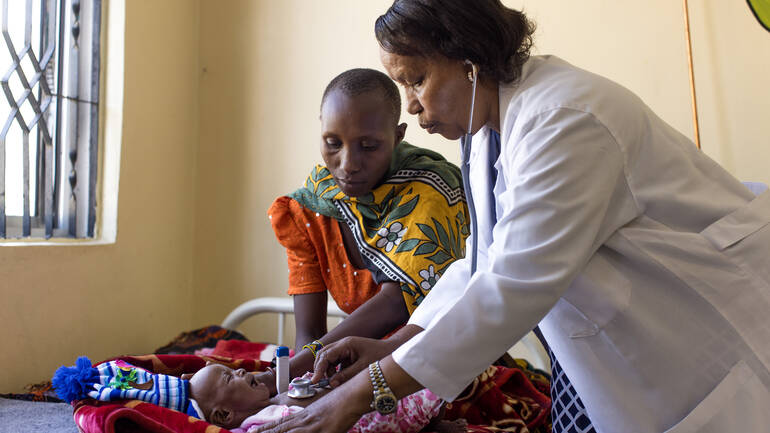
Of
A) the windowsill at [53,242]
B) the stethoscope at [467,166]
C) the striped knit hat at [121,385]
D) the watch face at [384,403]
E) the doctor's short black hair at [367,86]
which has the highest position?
the doctor's short black hair at [367,86]

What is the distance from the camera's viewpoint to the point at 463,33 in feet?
4.08

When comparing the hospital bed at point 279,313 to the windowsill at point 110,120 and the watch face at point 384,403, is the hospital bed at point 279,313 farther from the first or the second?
the watch face at point 384,403

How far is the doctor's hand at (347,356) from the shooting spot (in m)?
1.47

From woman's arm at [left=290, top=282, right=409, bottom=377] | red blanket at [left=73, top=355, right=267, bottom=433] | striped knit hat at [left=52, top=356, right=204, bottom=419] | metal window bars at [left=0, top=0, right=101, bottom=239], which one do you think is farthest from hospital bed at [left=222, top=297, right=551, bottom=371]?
red blanket at [left=73, top=355, right=267, bottom=433]

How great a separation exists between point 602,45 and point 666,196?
5.24ft

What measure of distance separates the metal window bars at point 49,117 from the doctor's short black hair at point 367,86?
124cm

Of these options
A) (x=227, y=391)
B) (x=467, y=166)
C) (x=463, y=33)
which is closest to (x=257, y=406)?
(x=227, y=391)

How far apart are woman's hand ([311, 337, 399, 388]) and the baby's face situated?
0.24 meters

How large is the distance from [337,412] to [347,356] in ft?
1.32

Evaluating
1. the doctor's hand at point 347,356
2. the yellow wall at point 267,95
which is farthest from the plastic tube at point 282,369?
the yellow wall at point 267,95

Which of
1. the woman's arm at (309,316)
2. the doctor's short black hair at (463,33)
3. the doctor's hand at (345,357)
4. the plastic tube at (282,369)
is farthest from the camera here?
the woman's arm at (309,316)

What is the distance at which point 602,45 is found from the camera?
2559mm

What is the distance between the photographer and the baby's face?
64.0 inches

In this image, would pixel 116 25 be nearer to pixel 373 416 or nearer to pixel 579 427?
pixel 373 416
